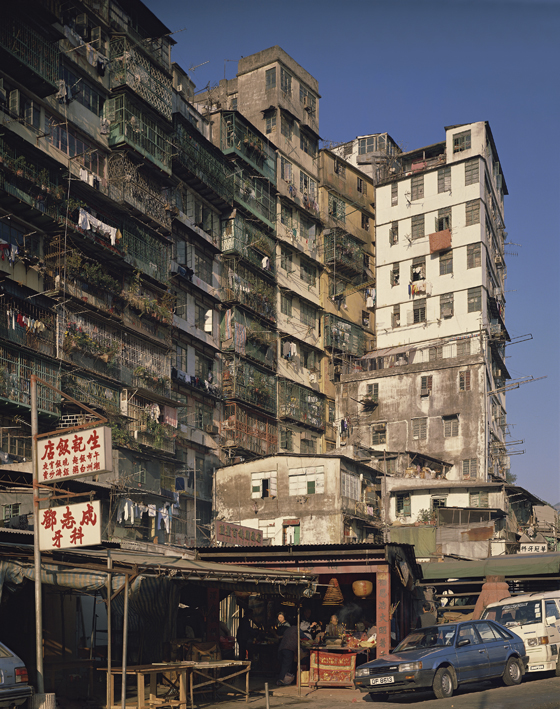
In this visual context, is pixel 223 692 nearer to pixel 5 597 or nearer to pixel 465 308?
pixel 5 597

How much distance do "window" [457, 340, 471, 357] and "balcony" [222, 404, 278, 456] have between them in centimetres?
1560

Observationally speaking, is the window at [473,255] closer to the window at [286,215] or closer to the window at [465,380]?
the window at [465,380]

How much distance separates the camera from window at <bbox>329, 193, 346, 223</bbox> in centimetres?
7012

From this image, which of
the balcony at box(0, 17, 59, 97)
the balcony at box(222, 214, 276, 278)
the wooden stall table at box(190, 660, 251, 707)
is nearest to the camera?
the wooden stall table at box(190, 660, 251, 707)

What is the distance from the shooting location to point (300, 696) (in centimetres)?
2138

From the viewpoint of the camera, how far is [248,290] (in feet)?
188

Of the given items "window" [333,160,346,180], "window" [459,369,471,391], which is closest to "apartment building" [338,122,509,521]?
"window" [459,369,471,391]

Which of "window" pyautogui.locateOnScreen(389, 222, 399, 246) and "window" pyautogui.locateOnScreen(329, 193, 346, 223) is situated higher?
"window" pyautogui.locateOnScreen(329, 193, 346, 223)

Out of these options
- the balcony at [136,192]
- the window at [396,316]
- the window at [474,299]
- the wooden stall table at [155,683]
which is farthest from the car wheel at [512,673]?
the window at [396,316]

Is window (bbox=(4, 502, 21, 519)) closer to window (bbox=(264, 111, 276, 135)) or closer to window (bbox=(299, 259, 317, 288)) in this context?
window (bbox=(299, 259, 317, 288))

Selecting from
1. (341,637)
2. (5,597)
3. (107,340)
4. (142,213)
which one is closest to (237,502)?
(107,340)

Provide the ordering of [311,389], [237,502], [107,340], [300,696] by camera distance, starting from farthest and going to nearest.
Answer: [311,389] < [237,502] < [107,340] < [300,696]

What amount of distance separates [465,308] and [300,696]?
48237 millimetres

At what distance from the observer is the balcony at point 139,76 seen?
44.8 m
